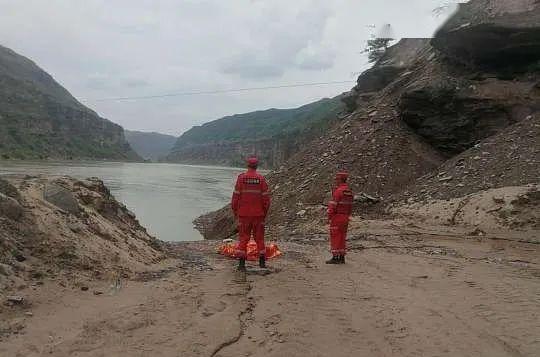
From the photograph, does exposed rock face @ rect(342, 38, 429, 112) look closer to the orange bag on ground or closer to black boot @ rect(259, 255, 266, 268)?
the orange bag on ground

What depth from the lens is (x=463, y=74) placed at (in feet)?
70.8

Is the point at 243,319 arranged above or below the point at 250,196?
below

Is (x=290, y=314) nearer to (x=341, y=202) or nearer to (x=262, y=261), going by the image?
(x=262, y=261)

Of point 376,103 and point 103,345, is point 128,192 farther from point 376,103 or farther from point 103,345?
point 103,345

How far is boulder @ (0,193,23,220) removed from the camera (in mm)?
6207

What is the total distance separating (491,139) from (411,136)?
4.15 meters

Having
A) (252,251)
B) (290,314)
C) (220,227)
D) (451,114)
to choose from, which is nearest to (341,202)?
(252,251)

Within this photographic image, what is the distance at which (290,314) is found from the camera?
5312mm

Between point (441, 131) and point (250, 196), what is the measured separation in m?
15.1

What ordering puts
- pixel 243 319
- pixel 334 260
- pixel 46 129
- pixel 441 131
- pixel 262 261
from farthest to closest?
pixel 46 129
pixel 441 131
pixel 334 260
pixel 262 261
pixel 243 319

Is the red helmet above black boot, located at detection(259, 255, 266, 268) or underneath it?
above

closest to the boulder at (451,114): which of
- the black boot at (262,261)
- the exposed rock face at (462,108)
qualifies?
the exposed rock face at (462,108)

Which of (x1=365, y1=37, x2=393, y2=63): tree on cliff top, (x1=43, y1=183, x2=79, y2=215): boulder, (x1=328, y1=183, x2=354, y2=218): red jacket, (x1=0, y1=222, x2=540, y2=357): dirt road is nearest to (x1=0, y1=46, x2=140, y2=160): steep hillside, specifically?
(x1=365, y1=37, x2=393, y2=63): tree on cliff top

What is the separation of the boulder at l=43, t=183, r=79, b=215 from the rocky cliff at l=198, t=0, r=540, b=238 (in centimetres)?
982
